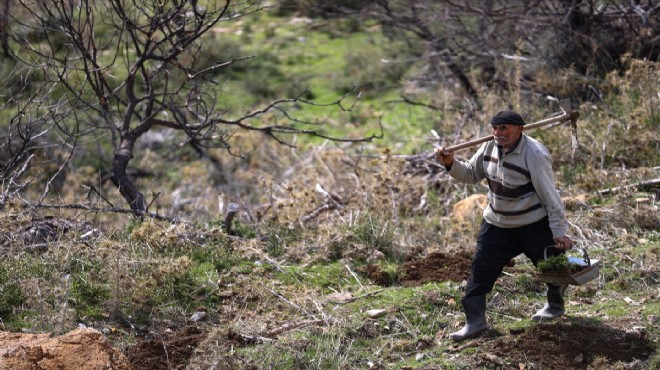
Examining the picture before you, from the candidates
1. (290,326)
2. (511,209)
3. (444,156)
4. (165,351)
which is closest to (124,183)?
(290,326)

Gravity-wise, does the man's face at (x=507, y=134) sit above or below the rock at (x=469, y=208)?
above

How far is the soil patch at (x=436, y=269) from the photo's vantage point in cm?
738

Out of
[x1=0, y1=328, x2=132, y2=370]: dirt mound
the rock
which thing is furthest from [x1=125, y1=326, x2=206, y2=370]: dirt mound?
the rock

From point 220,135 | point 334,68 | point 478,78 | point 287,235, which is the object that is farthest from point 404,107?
point 287,235

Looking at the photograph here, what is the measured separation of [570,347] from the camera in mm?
5637

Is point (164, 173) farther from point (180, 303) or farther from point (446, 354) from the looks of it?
point (446, 354)

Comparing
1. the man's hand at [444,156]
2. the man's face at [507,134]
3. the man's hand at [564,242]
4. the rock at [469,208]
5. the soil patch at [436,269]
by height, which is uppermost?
the man's face at [507,134]

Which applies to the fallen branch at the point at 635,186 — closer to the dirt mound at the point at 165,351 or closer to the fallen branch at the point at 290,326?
the fallen branch at the point at 290,326

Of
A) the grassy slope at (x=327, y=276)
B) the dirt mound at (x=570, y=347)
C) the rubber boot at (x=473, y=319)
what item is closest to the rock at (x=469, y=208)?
the grassy slope at (x=327, y=276)

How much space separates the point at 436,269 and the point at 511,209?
177cm

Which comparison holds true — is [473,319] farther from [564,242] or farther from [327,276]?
[327,276]

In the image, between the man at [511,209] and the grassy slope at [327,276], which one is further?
the grassy slope at [327,276]

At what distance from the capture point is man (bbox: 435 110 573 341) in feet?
18.9

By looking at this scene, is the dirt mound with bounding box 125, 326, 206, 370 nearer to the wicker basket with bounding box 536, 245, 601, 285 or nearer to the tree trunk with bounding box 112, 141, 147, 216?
the wicker basket with bounding box 536, 245, 601, 285
